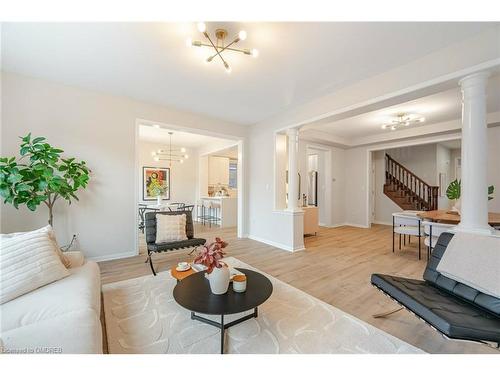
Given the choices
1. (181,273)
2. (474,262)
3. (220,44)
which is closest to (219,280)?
(181,273)

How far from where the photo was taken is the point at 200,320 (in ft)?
6.22

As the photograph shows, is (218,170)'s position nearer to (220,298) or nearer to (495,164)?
(220,298)

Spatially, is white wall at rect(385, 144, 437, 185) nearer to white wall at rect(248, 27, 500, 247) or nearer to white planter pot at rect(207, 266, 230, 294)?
white wall at rect(248, 27, 500, 247)

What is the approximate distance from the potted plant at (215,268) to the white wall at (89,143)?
8.79 feet

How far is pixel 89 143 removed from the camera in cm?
346

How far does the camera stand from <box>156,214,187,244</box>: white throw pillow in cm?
328

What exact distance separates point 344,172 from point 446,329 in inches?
→ 254

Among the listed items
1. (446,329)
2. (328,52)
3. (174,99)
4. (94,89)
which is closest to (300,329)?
(446,329)

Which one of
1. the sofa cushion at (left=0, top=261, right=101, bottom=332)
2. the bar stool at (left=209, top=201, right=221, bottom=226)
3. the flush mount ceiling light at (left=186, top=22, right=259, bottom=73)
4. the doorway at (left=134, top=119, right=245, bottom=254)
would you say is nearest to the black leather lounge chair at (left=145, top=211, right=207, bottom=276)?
the sofa cushion at (left=0, top=261, right=101, bottom=332)

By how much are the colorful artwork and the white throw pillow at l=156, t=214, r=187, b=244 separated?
396 cm

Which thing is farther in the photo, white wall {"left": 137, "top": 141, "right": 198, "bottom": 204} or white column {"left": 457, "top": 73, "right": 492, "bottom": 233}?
white wall {"left": 137, "top": 141, "right": 198, "bottom": 204}

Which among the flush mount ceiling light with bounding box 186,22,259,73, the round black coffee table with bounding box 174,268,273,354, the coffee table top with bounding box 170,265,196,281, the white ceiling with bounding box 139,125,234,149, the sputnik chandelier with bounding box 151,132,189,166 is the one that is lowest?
the coffee table top with bounding box 170,265,196,281

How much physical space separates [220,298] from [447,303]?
1735 millimetres
